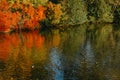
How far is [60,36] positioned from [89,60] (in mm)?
32087

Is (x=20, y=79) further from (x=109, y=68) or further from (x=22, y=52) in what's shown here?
(x=22, y=52)

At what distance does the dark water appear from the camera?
50906 mm

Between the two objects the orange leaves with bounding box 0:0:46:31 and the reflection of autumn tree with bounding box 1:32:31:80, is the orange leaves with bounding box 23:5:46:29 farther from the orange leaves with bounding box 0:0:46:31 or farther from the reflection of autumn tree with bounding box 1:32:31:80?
the reflection of autumn tree with bounding box 1:32:31:80

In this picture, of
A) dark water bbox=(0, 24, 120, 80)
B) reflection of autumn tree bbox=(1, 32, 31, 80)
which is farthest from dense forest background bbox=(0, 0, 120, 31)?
reflection of autumn tree bbox=(1, 32, 31, 80)

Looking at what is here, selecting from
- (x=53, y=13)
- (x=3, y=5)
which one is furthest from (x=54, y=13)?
(x=3, y=5)

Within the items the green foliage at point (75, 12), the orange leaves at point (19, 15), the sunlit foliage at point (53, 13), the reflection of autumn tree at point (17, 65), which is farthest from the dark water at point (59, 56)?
the green foliage at point (75, 12)

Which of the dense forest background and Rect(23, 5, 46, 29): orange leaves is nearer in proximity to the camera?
the dense forest background

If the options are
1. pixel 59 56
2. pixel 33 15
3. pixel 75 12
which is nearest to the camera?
pixel 59 56

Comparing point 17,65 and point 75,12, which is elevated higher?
point 75,12

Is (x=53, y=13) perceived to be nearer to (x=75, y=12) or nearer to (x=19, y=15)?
(x=75, y=12)

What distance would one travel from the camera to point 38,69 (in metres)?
53.8

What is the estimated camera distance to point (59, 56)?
64.7 meters

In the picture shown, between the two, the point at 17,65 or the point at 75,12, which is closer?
the point at 17,65

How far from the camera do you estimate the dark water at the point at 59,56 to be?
2004 inches
